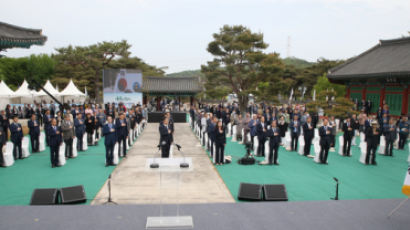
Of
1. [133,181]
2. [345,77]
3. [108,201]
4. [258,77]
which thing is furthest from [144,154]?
[345,77]

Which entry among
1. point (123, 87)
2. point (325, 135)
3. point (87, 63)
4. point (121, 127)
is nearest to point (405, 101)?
point (325, 135)

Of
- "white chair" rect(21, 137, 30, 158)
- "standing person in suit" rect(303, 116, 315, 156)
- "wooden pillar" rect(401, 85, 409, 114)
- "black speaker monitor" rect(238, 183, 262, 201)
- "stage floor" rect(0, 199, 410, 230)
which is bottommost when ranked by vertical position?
"stage floor" rect(0, 199, 410, 230)

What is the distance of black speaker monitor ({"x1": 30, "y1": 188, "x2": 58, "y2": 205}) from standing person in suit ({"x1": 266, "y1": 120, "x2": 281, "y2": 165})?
725 centimetres

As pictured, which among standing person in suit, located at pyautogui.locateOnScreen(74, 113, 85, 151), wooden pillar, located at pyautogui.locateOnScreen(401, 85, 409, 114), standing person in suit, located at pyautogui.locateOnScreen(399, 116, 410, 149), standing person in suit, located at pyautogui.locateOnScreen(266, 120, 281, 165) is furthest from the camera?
wooden pillar, located at pyautogui.locateOnScreen(401, 85, 409, 114)

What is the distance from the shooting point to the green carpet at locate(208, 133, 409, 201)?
8.02 m

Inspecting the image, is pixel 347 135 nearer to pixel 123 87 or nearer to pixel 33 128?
pixel 33 128

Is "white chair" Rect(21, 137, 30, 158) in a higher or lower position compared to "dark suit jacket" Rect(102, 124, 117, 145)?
lower

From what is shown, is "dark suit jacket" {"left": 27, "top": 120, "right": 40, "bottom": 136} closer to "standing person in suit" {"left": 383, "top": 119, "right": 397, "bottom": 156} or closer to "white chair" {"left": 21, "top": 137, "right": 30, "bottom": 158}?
"white chair" {"left": 21, "top": 137, "right": 30, "bottom": 158}

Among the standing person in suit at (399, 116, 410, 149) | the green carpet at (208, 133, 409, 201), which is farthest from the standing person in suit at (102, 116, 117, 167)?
the standing person in suit at (399, 116, 410, 149)

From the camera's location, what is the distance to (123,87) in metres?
27.5

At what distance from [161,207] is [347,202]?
173 inches

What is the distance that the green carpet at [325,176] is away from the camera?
802cm

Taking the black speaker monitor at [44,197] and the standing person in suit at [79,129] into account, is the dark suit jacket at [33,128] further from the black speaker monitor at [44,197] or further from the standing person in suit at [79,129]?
the black speaker monitor at [44,197]

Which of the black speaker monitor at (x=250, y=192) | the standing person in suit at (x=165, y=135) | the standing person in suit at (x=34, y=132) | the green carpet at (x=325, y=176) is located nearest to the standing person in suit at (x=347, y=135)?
the green carpet at (x=325, y=176)
